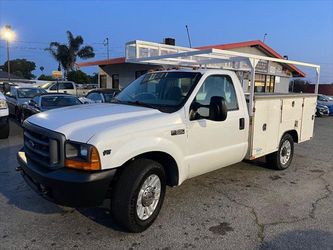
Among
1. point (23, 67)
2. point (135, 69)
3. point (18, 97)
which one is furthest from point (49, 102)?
point (23, 67)

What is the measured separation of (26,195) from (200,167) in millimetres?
2562

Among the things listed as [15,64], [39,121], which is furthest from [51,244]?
[15,64]

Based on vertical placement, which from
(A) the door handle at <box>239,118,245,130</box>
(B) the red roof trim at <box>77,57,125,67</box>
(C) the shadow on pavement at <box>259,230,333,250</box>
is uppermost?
(B) the red roof trim at <box>77,57,125,67</box>

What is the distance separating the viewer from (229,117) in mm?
4957

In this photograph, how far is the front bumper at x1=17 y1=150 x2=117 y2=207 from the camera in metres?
3.35

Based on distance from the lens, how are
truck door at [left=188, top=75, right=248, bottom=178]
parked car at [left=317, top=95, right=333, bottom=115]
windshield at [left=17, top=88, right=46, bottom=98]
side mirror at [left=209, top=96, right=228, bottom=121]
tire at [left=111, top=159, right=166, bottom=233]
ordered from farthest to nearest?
parked car at [left=317, top=95, right=333, bottom=115] < windshield at [left=17, top=88, right=46, bottom=98] < truck door at [left=188, top=75, right=248, bottom=178] < side mirror at [left=209, top=96, right=228, bottom=121] < tire at [left=111, top=159, right=166, bottom=233]

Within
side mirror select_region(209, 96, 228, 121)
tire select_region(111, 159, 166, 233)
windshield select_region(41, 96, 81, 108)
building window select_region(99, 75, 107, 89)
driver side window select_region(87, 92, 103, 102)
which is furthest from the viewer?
building window select_region(99, 75, 107, 89)

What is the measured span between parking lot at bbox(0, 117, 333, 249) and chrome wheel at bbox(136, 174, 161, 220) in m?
0.22

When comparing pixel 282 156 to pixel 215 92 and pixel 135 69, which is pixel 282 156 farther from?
pixel 135 69

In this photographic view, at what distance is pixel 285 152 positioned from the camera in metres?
6.76

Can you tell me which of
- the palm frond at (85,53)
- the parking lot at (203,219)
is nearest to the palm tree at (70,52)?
the palm frond at (85,53)

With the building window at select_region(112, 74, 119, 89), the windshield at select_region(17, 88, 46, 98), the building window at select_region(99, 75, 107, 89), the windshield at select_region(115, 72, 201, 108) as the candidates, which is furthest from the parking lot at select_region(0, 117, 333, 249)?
the building window at select_region(99, 75, 107, 89)

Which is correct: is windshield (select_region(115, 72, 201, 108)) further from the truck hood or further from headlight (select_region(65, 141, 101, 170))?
headlight (select_region(65, 141, 101, 170))

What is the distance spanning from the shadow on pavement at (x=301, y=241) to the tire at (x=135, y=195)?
1335 mm
